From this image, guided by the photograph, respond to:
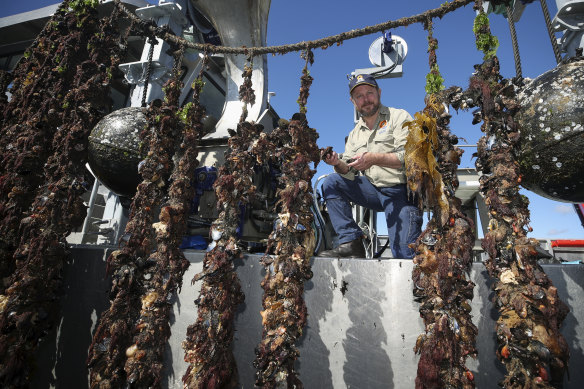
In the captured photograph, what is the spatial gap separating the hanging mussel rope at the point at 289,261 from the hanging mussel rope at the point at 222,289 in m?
0.29

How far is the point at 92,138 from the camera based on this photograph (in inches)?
136

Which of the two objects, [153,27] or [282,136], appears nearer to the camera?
[282,136]

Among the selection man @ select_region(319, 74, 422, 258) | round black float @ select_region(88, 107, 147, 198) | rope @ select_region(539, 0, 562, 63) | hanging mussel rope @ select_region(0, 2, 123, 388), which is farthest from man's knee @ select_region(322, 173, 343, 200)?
hanging mussel rope @ select_region(0, 2, 123, 388)

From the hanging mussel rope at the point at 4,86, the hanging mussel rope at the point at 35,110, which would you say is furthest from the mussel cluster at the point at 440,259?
the hanging mussel rope at the point at 4,86

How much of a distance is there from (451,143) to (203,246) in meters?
3.12

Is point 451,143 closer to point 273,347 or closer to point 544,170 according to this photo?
point 544,170

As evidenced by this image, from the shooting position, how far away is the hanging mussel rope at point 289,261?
→ 6.03 feet

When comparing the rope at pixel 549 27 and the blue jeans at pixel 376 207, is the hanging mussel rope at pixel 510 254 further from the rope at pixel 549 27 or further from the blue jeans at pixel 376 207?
the blue jeans at pixel 376 207

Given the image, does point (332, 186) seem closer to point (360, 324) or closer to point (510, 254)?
point (360, 324)

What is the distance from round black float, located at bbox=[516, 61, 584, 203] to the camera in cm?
196

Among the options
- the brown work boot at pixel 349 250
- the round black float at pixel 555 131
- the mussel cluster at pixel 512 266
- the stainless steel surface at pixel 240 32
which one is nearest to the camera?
the mussel cluster at pixel 512 266

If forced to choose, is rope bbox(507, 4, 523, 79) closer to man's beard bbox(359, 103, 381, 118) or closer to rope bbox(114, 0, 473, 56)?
rope bbox(114, 0, 473, 56)

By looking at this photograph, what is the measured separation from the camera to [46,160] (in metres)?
3.56

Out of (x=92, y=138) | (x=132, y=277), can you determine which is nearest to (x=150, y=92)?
(x=92, y=138)
